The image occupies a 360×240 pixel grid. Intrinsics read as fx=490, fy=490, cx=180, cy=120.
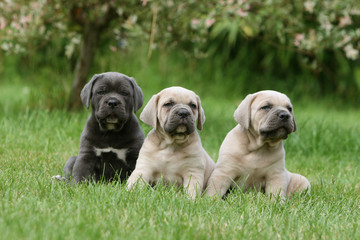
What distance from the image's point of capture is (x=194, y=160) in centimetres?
426

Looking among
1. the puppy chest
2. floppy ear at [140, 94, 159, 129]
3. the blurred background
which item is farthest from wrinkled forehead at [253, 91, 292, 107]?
the blurred background

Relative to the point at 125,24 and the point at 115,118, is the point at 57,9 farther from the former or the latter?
the point at 115,118

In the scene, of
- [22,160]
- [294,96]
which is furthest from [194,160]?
[294,96]

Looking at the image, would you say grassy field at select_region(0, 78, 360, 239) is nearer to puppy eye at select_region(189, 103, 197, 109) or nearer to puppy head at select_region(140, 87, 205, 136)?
puppy head at select_region(140, 87, 205, 136)

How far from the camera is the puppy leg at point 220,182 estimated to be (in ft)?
13.9

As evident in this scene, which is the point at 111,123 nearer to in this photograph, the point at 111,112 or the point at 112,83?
the point at 111,112

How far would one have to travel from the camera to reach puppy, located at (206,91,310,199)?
166 inches

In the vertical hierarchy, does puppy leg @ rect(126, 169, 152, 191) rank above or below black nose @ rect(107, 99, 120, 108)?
below

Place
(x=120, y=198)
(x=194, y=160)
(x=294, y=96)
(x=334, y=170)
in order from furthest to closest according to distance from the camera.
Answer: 1. (x=294, y=96)
2. (x=334, y=170)
3. (x=194, y=160)
4. (x=120, y=198)

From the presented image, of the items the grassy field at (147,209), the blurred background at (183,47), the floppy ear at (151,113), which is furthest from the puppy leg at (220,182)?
the blurred background at (183,47)

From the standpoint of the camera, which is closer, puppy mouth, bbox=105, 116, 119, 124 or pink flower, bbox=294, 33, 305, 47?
puppy mouth, bbox=105, 116, 119, 124

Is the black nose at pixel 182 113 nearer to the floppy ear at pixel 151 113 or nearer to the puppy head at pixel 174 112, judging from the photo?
the puppy head at pixel 174 112

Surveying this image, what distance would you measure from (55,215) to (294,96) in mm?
9106

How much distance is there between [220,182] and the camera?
4.25 meters
